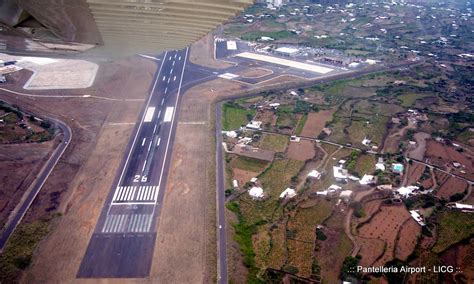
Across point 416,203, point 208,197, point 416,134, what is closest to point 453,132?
point 416,134

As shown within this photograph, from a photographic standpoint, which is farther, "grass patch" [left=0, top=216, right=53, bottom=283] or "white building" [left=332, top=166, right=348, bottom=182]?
"white building" [left=332, top=166, right=348, bottom=182]

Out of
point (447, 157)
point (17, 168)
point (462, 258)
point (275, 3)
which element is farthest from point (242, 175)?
A: point (275, 3)

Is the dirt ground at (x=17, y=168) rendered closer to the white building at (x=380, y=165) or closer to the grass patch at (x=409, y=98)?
the white building at (x=380, y=165)

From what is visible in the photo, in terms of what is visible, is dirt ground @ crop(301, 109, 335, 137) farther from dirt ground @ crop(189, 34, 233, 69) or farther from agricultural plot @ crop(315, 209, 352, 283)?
dirt ground @ crop(189, 34, 233, 69)

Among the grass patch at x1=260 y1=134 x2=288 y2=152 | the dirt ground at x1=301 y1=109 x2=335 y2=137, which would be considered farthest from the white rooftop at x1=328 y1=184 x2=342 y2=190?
the dirt ground at x1=301 y1=109 x2=335 y2=137

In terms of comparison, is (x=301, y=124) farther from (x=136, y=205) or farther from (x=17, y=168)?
(x=17, y=168)
